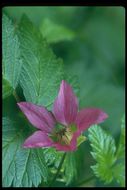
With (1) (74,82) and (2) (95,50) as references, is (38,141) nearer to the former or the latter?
(1) (74,82)

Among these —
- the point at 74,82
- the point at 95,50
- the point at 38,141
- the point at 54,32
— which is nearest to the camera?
the point at 38,141

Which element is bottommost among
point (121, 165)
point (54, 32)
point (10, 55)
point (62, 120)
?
point (121, 165)

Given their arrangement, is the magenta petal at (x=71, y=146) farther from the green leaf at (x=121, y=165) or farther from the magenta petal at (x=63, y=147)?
the green leaf at (x=121, y=165)

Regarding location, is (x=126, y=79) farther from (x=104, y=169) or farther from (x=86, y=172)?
(x=104, y=169)

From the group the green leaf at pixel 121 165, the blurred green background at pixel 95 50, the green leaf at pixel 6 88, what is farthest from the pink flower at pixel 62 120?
the blurred green background at pixel 95 50

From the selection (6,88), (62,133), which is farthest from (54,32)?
(62,133)

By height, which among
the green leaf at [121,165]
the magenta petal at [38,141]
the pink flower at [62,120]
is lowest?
the green leaf at [121,165]
